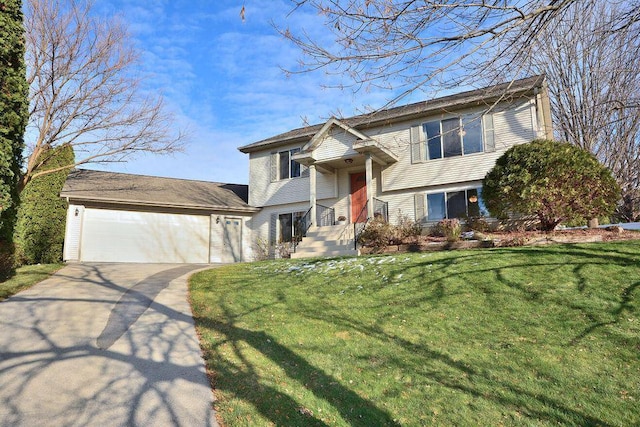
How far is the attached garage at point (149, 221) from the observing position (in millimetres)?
16312

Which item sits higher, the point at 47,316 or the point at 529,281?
the point at 529,281

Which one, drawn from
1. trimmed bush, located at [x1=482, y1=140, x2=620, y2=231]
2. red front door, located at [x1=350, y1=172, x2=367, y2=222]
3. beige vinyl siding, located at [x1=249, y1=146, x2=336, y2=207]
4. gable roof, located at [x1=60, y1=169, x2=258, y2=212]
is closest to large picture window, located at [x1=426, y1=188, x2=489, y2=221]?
red front door, located at [x1=350, y1=172, x2=367, y2=222]

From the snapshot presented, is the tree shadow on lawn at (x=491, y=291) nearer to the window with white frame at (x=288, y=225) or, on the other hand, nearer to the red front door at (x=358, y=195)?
the red front door at (x=358, y=195)

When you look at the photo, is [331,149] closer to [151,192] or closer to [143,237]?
[151,192]

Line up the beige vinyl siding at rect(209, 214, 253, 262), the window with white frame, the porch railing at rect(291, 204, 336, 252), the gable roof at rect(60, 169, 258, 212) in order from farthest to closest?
the beige vinyl siding at rect(209, 214, 253, 262) → the window with white frame → the gable roof at rect(60, 169, 258, 212) → the porch railing at rect(291, 204, 336, 252)

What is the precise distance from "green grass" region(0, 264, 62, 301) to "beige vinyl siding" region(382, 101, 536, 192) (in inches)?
458

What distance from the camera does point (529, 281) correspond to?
7281 millimetres

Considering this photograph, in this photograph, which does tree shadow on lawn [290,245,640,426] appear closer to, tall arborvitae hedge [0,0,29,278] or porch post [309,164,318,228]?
tall arborvitae hedge [0,0,29,278]

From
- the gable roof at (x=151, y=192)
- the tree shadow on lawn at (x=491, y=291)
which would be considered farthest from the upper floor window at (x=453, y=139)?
the gable roof at (x=151, y=192)

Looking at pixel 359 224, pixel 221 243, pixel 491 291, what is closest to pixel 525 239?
pixel 491 291

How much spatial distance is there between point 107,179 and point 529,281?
18.6m

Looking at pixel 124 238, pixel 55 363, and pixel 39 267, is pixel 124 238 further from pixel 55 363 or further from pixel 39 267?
pixel 55 363

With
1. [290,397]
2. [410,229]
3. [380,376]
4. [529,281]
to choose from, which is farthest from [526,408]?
[410,229]

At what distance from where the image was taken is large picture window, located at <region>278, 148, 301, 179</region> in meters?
18.7
